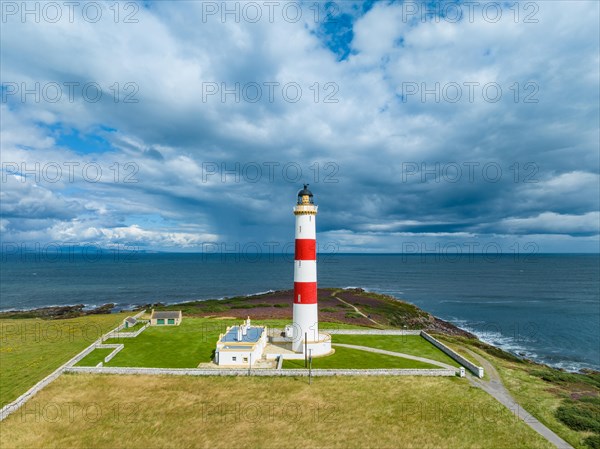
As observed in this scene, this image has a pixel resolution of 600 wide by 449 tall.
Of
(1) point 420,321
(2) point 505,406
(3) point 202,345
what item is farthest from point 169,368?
(1) point 420,321

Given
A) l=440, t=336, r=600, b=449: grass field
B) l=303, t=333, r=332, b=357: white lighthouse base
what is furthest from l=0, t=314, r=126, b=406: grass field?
l=440, t=336, r=600, b=449: grass field

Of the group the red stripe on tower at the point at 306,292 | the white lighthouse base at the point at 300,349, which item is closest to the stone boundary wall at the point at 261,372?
the white lighthouse base at the point at 300,349

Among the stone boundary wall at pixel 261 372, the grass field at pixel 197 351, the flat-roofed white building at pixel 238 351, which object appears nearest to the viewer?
the stone boundary wall at pixel 261 372

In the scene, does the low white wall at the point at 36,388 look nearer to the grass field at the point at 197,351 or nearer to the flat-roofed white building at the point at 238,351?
the grass field at the point at 197,351

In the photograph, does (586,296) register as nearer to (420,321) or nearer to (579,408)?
(420,321)

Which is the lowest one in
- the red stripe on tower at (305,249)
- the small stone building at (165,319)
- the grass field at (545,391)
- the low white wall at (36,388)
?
the grass field at (545,391)

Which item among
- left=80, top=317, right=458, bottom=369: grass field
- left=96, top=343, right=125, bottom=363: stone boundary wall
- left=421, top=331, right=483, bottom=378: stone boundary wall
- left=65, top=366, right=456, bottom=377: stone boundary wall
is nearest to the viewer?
left=65, top=366, right=456, bottom=377: stone boundary wall

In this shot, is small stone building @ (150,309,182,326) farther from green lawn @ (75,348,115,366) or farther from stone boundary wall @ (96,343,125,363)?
green lawn @ (75,348,115,366)

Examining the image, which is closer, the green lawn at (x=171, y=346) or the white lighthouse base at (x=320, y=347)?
the green lawn at (x=171, y=346)
